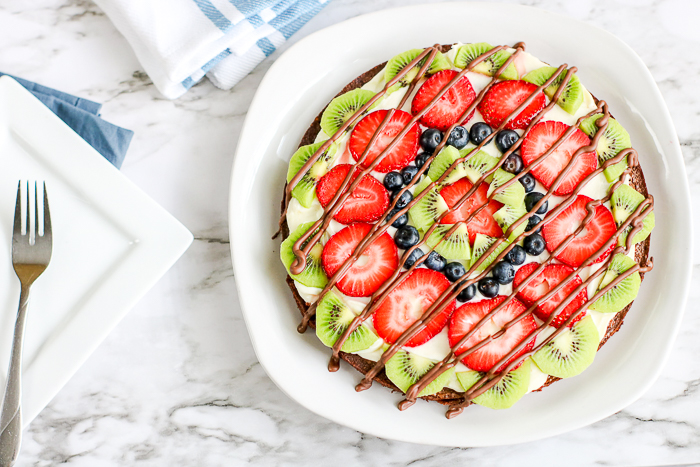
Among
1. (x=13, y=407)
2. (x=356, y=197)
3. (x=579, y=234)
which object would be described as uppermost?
(x=579, y=234)

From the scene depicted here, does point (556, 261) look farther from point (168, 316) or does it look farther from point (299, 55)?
point (168, 316)

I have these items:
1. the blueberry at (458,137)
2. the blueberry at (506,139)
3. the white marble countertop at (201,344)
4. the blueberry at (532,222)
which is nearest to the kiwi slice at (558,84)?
the blueberry at (506,139)

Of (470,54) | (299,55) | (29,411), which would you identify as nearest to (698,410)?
(470,54)

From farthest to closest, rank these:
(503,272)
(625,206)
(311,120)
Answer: (311,120) < (625,206) < (503,272)

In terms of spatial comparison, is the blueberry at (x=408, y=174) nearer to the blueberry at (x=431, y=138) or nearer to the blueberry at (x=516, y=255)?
the blueberry at (x=431, y=138)

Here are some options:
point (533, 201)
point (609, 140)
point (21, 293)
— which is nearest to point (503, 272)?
point (533, 201)

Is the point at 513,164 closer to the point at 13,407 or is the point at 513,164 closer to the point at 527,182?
the point at 527,182
